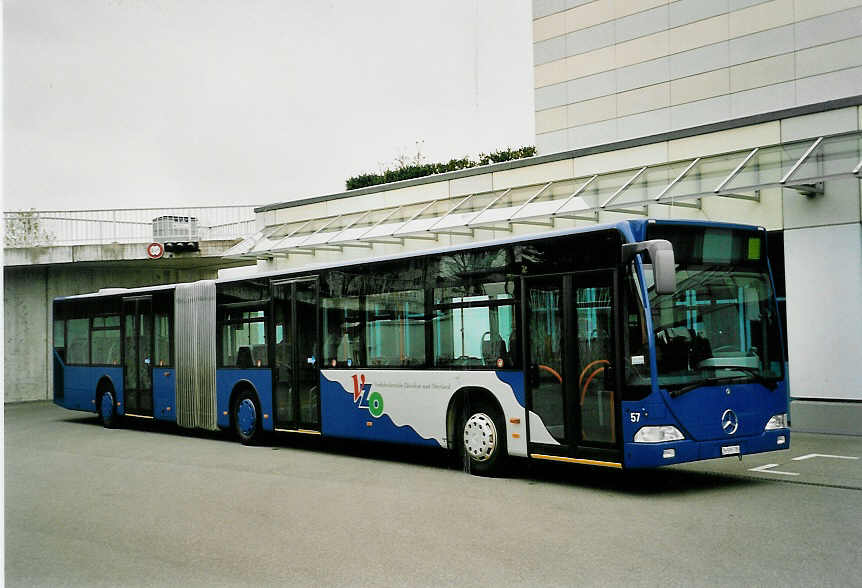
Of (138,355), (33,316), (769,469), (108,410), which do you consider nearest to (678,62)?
(138,355)

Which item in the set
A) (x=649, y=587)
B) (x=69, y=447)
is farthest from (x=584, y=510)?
(x=69, y=447)

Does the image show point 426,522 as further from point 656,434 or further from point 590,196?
point 590,196

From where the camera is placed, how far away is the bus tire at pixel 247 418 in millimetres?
16266

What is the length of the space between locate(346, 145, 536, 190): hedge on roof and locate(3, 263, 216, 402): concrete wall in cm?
2125

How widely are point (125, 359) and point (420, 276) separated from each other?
10.1 metres

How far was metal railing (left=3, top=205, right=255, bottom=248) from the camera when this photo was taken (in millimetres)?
29438

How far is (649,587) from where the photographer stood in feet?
20.0

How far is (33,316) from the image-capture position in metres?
30.3

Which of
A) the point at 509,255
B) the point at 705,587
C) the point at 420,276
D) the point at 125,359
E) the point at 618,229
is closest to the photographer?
the point at 705,587

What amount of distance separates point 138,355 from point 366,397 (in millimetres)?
7981

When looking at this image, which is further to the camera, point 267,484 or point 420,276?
point 420,276

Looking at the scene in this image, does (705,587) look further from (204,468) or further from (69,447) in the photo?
(69,447)

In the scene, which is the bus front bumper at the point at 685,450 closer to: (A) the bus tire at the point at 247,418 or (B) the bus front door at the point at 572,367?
(B) the bus front door at the point at 572,367

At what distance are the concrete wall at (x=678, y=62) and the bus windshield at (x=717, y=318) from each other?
19523 millimetres
